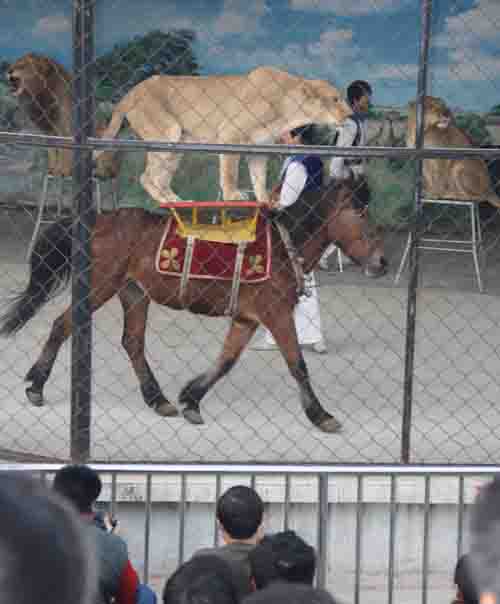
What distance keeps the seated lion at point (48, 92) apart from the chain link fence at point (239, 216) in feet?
0.05

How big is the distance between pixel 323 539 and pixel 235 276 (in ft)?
6.57

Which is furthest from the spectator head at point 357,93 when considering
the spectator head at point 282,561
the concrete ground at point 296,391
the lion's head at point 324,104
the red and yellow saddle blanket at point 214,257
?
the spectator head at point 282,561

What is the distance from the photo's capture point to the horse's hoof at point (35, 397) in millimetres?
5957

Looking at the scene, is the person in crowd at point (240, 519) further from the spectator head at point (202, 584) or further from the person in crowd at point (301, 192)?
the person in crowd at point (301, 192)

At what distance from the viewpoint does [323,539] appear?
392cm

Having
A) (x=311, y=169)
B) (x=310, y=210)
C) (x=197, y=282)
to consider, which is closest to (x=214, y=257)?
(x=197, y=282)

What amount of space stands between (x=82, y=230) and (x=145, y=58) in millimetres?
5433

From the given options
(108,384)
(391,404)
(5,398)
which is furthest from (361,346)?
(5,398)

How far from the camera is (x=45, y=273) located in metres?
5.83

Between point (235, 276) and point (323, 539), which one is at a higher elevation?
point (235, 276)

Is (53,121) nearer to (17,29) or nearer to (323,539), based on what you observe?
(17,29)

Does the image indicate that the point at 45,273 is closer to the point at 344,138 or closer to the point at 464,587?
the point at 344,138

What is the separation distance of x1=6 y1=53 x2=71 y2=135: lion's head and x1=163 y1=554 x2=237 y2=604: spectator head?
572cm

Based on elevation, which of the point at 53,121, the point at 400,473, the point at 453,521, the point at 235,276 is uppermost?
the point at 53,121
